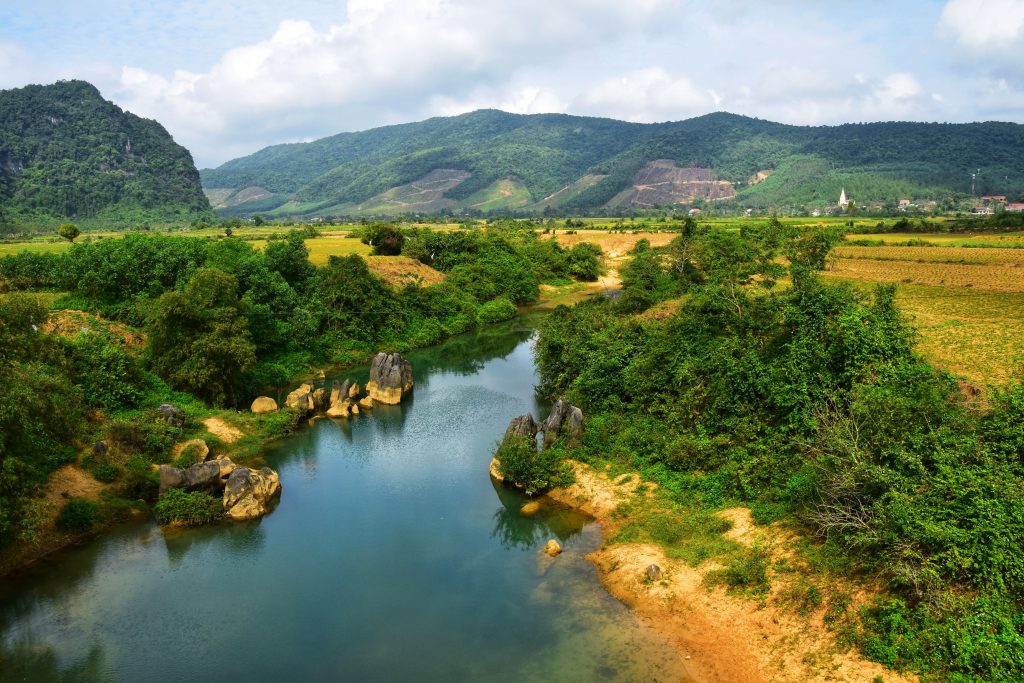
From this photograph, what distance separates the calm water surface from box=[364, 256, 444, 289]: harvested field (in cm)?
3968

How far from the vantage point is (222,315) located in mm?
38594

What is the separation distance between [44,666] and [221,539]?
25.4 ft

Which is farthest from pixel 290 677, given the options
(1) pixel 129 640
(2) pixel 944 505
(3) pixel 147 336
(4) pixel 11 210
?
(4) pixel 11 210

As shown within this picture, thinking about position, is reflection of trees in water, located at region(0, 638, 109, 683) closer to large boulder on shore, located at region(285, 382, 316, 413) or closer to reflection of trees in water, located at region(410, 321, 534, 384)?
large boulder on shore, located at region(285, 382, 316, 413)

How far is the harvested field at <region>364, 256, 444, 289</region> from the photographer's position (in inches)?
2731

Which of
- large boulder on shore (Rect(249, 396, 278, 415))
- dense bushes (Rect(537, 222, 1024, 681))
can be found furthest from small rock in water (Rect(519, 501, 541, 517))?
large boulder on shore (Rect(249, 396, 278, 415))

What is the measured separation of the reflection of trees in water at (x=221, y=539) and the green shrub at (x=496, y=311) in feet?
150

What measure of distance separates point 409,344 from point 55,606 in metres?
39.3

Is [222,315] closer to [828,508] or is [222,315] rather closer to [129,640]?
[129,640]

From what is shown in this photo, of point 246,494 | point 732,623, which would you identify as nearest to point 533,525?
point 732,623

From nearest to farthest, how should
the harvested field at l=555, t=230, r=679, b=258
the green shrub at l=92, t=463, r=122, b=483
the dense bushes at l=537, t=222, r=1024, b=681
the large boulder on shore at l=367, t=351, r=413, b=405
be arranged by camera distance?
the dense bushes at l=537, t=222, r=1024, b=681 < the green shrub at l=92, t=463, r=122, b=483 < the large boulder on shore at l=367, t=351, r=413, b=405 < the harvested field at l=555, t=230, r=679, b=258

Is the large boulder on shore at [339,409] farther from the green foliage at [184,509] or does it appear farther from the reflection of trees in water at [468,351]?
the green foliage at [184,509]

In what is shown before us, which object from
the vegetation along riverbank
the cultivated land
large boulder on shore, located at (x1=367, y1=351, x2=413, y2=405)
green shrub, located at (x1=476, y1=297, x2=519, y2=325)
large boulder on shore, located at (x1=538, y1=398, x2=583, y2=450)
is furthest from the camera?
green shrub, located at (x1=476, y1=297, x2=519, y2=325)

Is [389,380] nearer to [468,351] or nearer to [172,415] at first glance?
[172,415]
